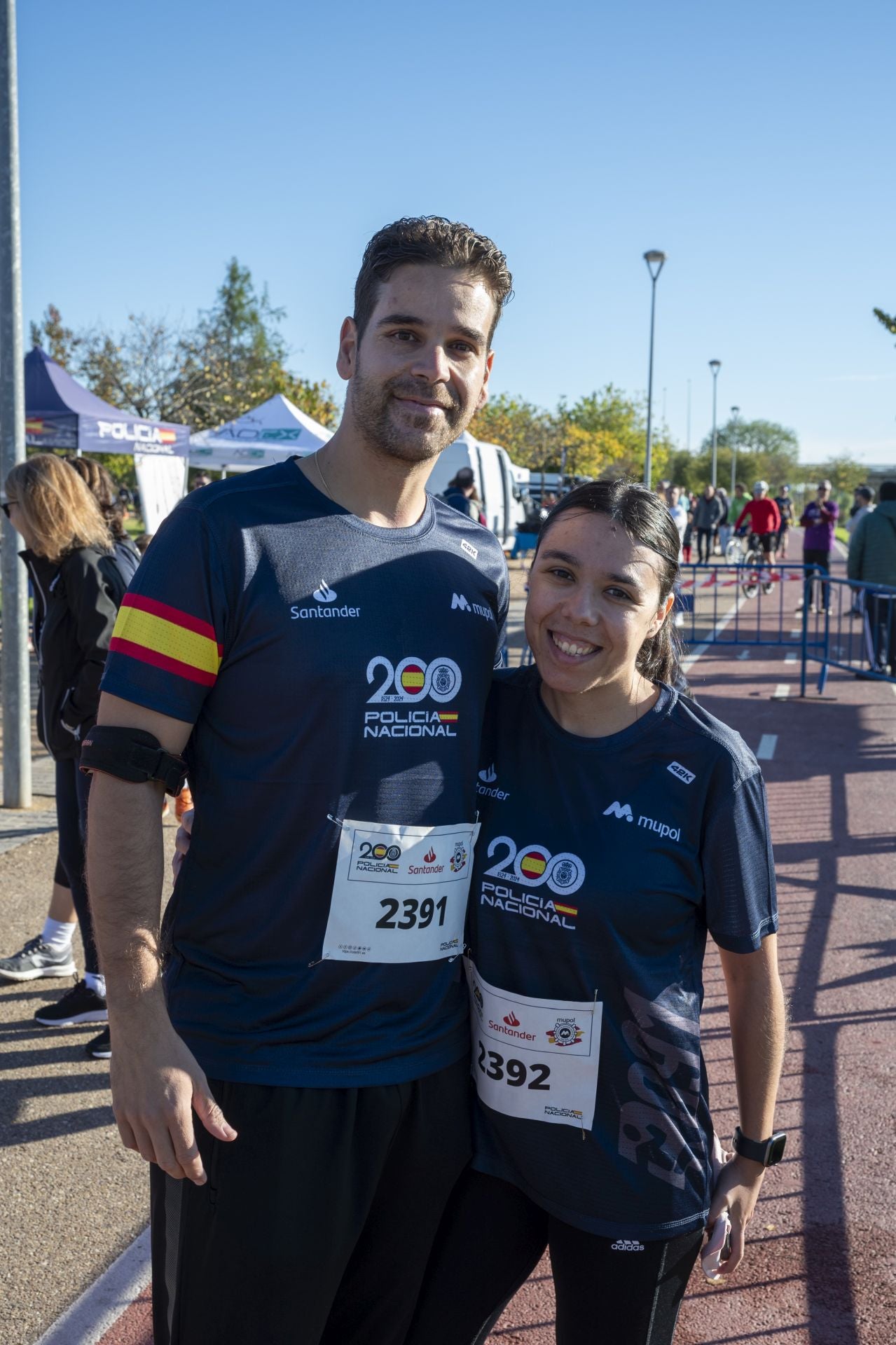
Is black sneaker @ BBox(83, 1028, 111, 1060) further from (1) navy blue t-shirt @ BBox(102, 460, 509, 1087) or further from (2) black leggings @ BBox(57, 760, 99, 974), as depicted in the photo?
(1) navy blue t-shirt @ BBox(102, 460, 509, 1087)

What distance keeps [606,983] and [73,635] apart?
126 inches

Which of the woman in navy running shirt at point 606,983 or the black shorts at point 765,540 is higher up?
the black shorts at point 765,540

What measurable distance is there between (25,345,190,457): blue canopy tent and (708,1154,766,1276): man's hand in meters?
12.4

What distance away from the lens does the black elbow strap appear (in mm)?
1826

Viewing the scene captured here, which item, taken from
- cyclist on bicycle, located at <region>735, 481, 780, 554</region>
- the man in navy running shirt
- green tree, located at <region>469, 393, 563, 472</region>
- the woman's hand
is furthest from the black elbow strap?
green tree, located at <region>469, 393, 563, 472</region>

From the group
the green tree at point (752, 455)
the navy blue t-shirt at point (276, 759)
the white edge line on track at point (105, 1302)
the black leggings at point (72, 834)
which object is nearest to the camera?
the navy blue t-shirt at point (276, 759)

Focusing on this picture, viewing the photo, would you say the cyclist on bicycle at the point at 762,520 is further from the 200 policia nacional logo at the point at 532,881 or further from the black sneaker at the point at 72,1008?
the 200 policia nacional logo at the point at 532,881

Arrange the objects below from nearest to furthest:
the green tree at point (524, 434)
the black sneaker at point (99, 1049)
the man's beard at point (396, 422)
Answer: the man's beard at point (396, 422) < the black sneaker at point (99, 1049) < the green tree at point (524, 434)

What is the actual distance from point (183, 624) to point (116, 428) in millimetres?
13019

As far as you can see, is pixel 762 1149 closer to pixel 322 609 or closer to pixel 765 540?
pixel 322 609

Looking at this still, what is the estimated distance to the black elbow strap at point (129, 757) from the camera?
71.9 inches

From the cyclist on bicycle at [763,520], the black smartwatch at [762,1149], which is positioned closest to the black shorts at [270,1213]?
the black smartwatch at [762,1149]

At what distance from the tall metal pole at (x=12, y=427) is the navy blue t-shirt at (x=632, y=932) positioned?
6089mm

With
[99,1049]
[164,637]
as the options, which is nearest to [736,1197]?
[164,637]
